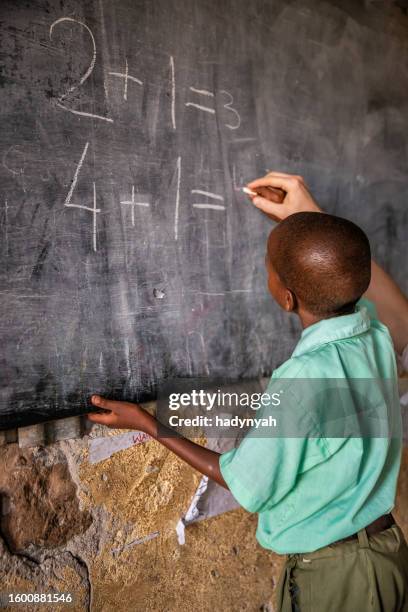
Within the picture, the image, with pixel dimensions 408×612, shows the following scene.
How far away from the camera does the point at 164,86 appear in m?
1.40

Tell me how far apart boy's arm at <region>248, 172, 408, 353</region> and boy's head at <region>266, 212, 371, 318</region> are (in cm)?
37

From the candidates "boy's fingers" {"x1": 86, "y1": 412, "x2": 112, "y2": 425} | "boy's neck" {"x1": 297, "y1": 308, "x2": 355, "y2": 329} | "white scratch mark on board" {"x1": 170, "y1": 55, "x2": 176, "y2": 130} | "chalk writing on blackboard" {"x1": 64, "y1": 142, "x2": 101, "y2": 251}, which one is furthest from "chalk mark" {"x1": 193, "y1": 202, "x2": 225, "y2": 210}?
"boy's fingers" {"x1": 86, "y1": 412, "x2": 112, "y2": 425}

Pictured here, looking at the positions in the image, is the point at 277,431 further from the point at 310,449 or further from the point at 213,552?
the point at 213,552

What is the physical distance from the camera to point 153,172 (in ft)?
4.55

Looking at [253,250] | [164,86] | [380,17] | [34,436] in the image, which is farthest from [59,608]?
[380,17]

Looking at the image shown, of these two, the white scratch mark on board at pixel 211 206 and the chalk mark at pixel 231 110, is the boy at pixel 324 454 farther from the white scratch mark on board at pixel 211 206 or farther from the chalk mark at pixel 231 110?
the chalk mark at pixel 231 110

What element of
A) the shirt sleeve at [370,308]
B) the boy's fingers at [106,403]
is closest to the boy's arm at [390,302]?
the shirt sleeve at [370,308]

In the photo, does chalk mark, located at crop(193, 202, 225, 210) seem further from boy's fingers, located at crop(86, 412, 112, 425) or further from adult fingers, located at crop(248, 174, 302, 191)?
boy's fingers, located at crop(86, 412, 112, 425)

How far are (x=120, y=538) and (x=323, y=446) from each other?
73 centimetres

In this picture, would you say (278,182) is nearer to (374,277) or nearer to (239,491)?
(374,277)

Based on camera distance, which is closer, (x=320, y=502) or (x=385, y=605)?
(x=320, y=502)

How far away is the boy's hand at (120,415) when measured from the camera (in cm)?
120

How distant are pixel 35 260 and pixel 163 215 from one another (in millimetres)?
388

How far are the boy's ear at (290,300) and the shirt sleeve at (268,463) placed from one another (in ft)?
0.76
